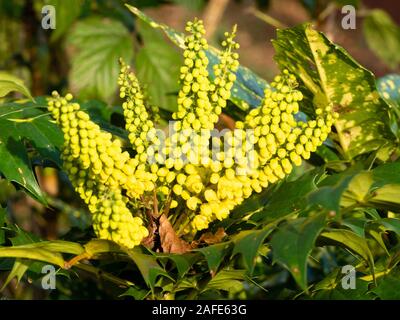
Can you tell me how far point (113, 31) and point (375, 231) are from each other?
1232 mm

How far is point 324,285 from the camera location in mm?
905

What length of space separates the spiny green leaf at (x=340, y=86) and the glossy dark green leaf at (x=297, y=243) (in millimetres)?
331

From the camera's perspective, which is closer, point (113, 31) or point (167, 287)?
point (167, 287)

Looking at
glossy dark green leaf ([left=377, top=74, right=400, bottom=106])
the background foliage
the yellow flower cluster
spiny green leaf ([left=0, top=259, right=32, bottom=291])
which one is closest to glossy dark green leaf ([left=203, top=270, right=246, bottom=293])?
the background foliage

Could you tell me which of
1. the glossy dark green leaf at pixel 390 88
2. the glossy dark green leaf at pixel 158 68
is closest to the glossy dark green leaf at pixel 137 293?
the glossy dark green leaf at pixel 390 88

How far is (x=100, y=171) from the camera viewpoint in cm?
79

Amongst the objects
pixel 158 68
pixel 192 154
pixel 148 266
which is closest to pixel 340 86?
pixel 192 154

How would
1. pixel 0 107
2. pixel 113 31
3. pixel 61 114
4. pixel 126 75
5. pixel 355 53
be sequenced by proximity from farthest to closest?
pixel 355 53 → pixel 113 31 → pixel 0 107 → pixel 126 75 → pixel 61 114

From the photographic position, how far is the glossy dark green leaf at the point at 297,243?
0.68 meters

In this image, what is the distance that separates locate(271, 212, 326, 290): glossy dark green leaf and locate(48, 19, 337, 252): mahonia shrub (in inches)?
4.0

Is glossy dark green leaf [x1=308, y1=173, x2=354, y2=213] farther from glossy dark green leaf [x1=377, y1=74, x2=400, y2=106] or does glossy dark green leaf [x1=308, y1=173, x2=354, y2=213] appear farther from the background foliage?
glossy dark green leaf [x1=377, y1=74, x2=400, y2=106]

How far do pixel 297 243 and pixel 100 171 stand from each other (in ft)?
0.73
